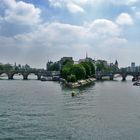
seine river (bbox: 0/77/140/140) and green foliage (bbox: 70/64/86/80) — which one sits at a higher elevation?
green foliage (bbox: 70/64/86/80)

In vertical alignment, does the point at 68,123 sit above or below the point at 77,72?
below

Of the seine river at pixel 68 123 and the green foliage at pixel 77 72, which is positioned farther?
the green foliage at pixel 77 72

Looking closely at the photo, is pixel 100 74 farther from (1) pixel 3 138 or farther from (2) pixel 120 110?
(1) pixel 3 138

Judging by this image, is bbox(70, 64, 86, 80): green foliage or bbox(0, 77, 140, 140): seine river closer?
bbox(0, 77, 140, 140): seine river

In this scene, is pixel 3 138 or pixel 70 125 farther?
pixel 70 125

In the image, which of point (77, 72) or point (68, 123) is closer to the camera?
point (68, 123)

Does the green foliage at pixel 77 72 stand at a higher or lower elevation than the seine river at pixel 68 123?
higher

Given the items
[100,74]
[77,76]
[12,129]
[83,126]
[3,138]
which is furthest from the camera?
[100,74]

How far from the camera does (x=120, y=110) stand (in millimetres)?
52844

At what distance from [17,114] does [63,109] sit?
7.97 meters

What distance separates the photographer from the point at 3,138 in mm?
33656

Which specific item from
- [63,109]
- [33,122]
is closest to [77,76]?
[63,109]

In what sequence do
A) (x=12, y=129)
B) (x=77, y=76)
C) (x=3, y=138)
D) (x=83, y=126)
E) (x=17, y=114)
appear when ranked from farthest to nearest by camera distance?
(x=77, y=76) → (x=17, y=114) → (x=83, y=126) → (x=12, y=129) → (x=3, y=138)

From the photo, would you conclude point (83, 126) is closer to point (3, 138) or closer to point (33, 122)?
point (33, 122)
